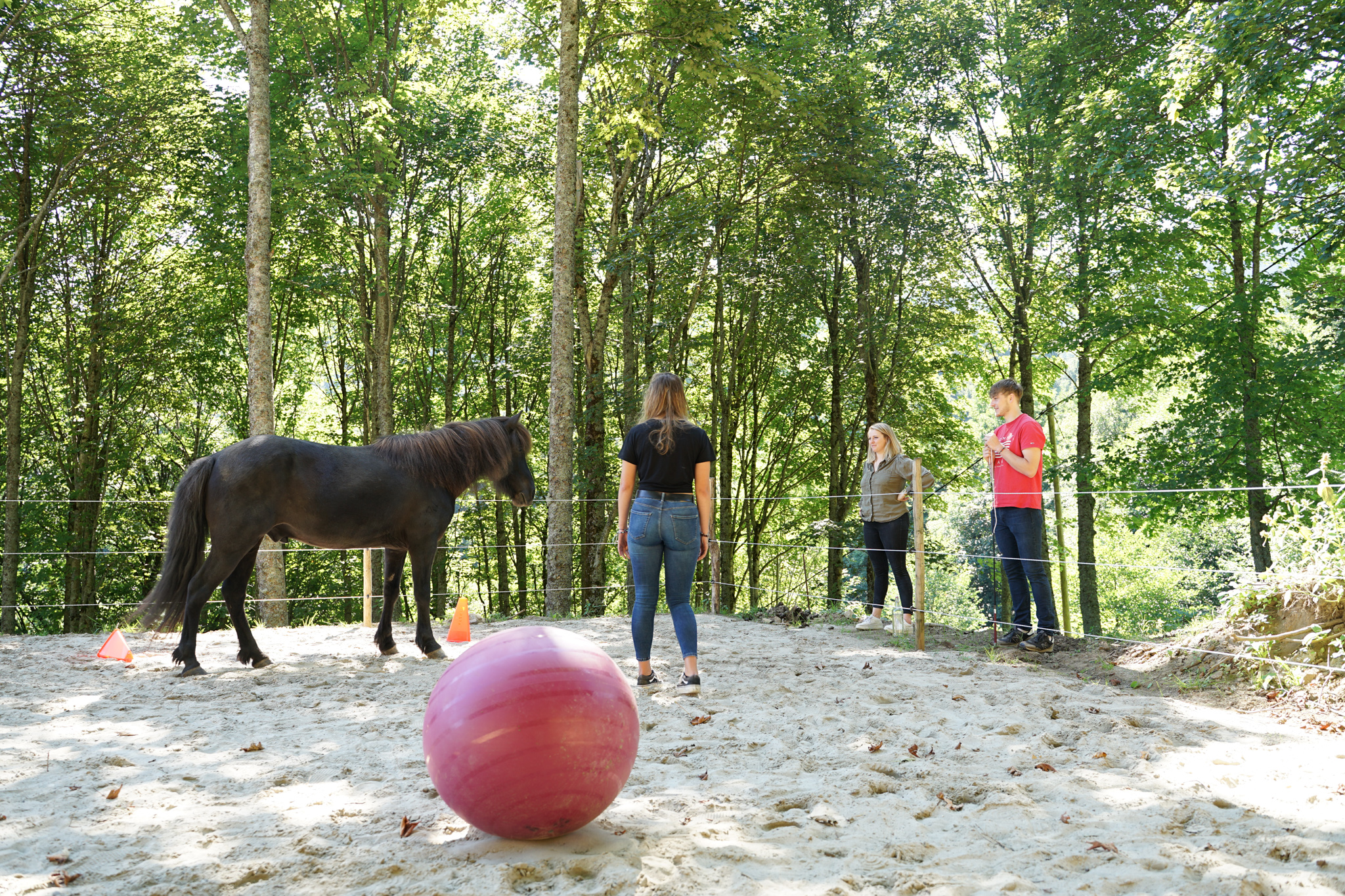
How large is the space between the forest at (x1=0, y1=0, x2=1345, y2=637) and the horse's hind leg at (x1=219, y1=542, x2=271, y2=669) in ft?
10.1

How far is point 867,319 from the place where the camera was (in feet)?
50.0

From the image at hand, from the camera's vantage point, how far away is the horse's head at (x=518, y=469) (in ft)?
21.4

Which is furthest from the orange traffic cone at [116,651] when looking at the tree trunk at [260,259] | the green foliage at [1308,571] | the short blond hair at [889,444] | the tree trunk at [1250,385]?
the tree trunk at [1250,385]

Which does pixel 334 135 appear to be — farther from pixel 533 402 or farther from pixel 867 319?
pixel 867 319

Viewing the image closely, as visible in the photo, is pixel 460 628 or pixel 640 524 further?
pixel 460 628

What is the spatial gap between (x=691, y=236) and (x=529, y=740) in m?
11.9

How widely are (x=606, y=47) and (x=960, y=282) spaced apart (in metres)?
7.93

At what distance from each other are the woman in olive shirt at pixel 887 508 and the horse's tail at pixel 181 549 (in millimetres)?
4960

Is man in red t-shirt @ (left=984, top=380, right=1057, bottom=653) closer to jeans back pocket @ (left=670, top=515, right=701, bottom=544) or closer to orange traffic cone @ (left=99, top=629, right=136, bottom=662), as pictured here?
jeans back pocket @ (left=670, top=515, right=701, bottom=544)

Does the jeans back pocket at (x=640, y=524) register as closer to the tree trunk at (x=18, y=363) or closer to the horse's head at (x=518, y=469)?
the horse's head at (x=518, y=469)

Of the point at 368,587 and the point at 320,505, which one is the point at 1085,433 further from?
the point at 320,505

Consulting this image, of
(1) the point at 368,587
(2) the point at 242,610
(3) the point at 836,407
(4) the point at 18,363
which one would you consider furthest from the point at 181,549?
(3) the point at 836,407

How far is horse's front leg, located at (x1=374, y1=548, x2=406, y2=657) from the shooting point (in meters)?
6.28

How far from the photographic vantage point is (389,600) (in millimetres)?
6281
